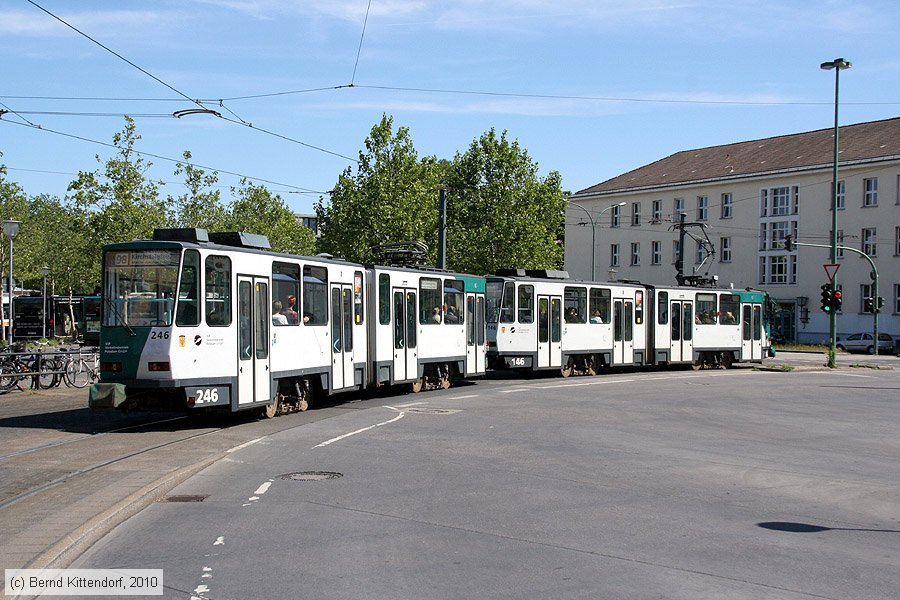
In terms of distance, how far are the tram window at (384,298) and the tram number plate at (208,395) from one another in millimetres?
6926

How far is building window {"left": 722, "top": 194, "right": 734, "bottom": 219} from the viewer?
7444cm

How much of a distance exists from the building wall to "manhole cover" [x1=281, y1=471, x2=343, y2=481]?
59368 millimetres

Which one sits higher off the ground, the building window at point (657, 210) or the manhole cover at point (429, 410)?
the building window at point (657, 210)

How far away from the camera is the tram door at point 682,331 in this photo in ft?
125

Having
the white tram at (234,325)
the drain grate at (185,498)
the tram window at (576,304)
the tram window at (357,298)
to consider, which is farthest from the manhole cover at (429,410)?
the tram window at (576,304)

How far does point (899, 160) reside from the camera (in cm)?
6291

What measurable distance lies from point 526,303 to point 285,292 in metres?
13.4

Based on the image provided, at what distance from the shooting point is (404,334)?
2475 cm

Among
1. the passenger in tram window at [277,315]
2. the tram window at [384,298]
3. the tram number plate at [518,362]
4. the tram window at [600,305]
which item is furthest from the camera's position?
the tram window at [600,305]

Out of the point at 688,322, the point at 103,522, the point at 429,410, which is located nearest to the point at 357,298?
the point at 429,410

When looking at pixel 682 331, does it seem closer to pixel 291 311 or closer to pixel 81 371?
pixel 81 371

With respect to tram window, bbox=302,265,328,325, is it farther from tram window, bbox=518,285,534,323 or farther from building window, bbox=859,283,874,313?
building window, bbox=859,283,874,313

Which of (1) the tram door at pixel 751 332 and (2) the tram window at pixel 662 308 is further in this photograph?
(1) the tram door at pixel 751 332

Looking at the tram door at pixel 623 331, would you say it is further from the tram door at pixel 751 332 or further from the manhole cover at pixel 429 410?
the manhole cover at pixel 429 410
